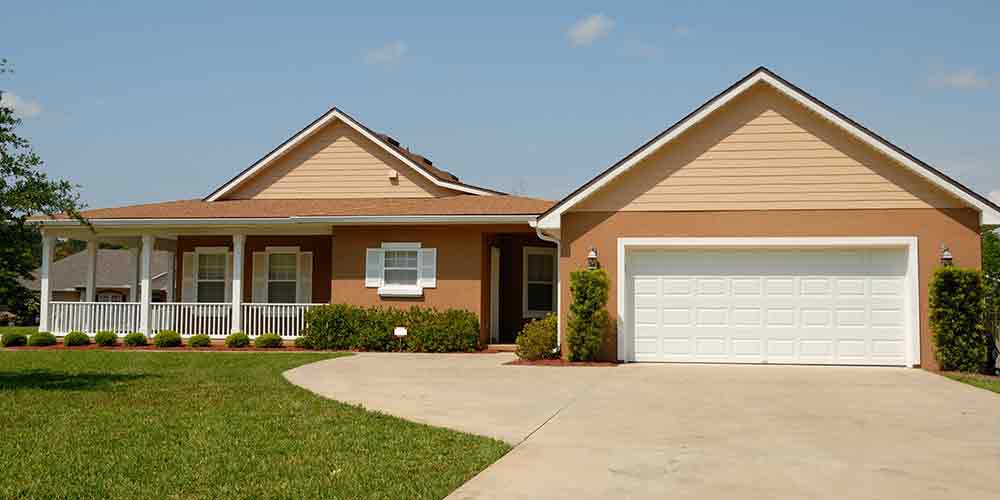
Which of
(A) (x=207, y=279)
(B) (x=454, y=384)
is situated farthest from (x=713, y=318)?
(A) (x=207, y=279)

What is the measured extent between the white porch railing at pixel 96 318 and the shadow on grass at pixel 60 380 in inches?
275

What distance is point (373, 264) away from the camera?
68.4 ft

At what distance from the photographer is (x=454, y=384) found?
43.5 feet

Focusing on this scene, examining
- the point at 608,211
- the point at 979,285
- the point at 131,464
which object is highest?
the point at 608,211

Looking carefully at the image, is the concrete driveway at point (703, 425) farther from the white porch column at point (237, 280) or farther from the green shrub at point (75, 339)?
the green shrub at point (75, 339)

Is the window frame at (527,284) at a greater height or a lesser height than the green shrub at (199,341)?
greater

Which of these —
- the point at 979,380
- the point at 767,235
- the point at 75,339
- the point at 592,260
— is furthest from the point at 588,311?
the point at 75,339

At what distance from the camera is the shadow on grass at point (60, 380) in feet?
41.9

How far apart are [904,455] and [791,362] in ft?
30.5

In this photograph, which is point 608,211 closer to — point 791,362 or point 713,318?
point 713,318

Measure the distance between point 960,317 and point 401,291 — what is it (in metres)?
11.3

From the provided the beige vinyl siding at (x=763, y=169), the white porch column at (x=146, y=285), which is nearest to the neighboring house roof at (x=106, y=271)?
the white porch column at (x=146, y=285)

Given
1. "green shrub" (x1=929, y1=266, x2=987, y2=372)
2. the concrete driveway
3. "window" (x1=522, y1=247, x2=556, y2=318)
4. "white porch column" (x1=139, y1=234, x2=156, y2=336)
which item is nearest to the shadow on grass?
the concrete driveway

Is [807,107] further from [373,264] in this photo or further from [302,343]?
[302,343]
